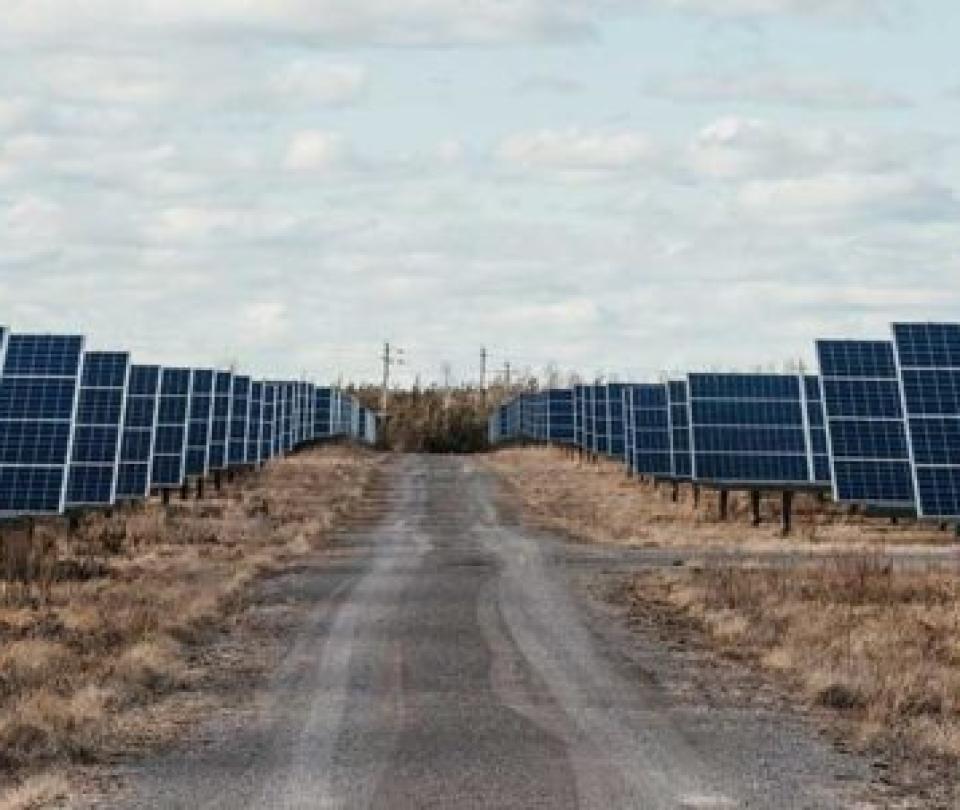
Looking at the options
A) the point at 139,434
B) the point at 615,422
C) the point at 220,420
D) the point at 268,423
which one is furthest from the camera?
the point at 615,422

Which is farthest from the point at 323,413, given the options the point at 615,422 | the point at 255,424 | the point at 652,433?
the point at 652,433

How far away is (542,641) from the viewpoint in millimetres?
21984

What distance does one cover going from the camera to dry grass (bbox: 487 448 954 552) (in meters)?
41.2

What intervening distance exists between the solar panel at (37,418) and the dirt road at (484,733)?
18.3ft

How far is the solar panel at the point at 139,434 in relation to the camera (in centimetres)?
3841

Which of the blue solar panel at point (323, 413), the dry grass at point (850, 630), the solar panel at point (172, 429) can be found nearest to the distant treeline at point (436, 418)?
the blue solar panel at point (323, 413)

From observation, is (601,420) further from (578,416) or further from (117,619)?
(117,619)

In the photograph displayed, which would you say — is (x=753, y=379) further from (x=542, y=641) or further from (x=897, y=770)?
(x=897, y=770)

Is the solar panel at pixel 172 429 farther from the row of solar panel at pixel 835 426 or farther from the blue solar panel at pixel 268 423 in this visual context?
the blue solar panel at pixel 268 423

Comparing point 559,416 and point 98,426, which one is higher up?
point 559,416

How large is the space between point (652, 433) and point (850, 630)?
36370 mm

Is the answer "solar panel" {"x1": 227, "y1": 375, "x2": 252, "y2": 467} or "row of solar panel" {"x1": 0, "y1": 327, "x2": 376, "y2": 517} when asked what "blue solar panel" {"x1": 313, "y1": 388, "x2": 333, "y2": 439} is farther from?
"row of solar panel" {"x1": 0, "y1": 327, "x2": 376, "y2": 517}

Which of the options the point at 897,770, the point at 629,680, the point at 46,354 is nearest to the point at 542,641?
the point at 629,680

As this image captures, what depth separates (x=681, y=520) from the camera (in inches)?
1882
